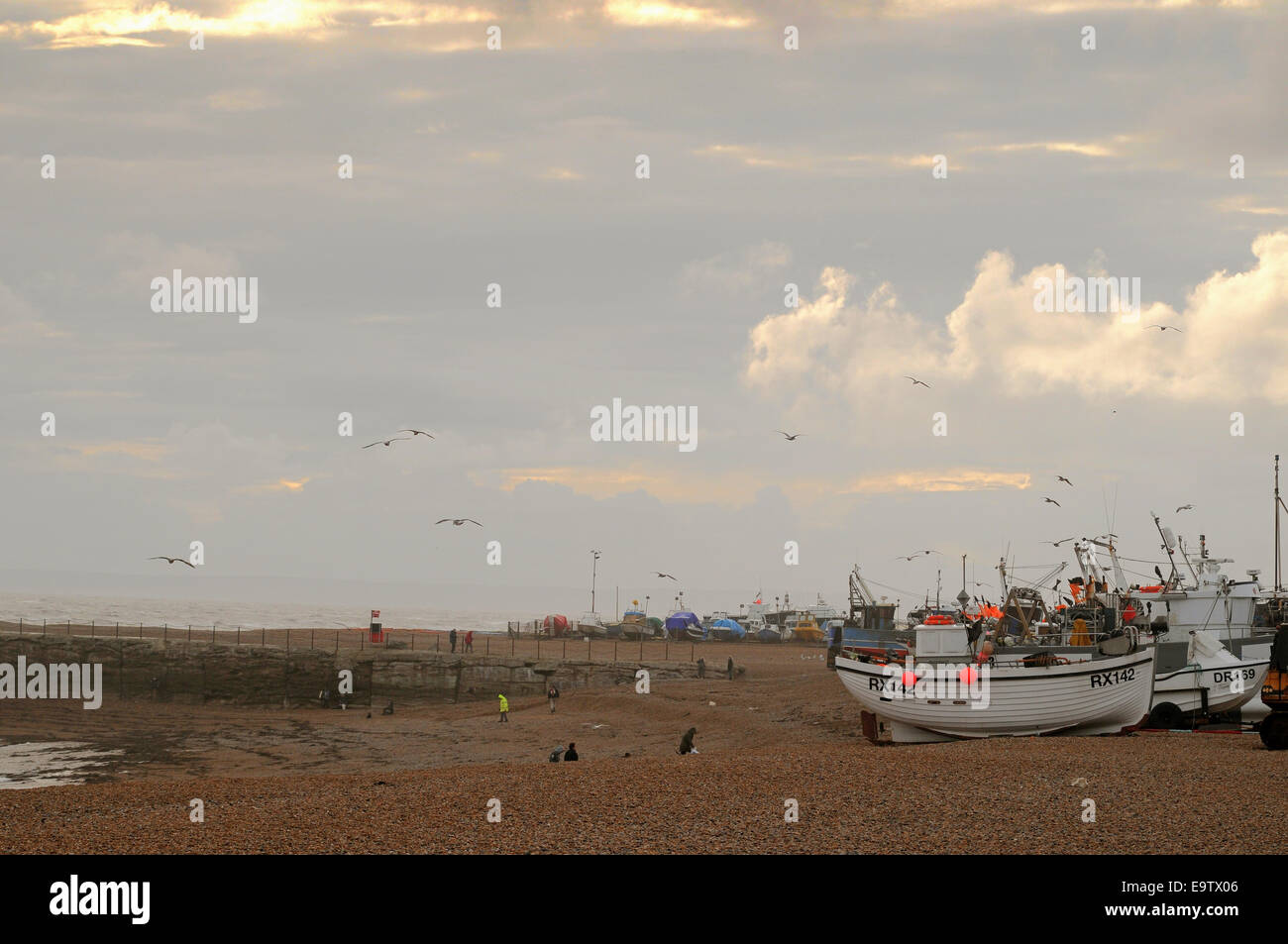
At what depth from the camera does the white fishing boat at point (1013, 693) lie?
28656mm

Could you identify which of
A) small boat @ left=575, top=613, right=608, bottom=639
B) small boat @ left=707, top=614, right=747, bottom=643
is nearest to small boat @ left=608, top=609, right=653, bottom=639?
small boat @ left=575, top=613, right=608, bottom=639

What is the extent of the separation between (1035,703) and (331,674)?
45847 mm

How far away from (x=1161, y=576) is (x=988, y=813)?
25.5m

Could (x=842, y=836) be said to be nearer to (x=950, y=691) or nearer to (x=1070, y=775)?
(x=1070, y=775)

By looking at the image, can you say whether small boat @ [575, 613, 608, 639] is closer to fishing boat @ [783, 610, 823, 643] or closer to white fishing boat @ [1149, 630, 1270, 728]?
fishing boat @ [783, 610, 823, 643]

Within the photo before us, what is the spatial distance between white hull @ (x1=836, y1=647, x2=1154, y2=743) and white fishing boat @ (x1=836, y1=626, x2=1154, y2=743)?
0.03 metres

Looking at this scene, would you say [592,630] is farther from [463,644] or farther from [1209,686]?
[1209,686]

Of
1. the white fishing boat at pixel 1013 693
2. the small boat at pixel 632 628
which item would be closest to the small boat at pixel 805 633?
the small boat at pixel 632 628

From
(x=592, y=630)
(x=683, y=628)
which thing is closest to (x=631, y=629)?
(x=592, y=630)

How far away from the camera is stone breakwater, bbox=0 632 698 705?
2403 inches

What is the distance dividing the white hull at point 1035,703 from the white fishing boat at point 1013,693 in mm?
26

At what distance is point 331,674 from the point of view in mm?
63719

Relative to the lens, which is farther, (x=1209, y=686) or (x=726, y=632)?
(x=726, y=632)

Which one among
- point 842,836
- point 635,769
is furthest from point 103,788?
point 842,836
